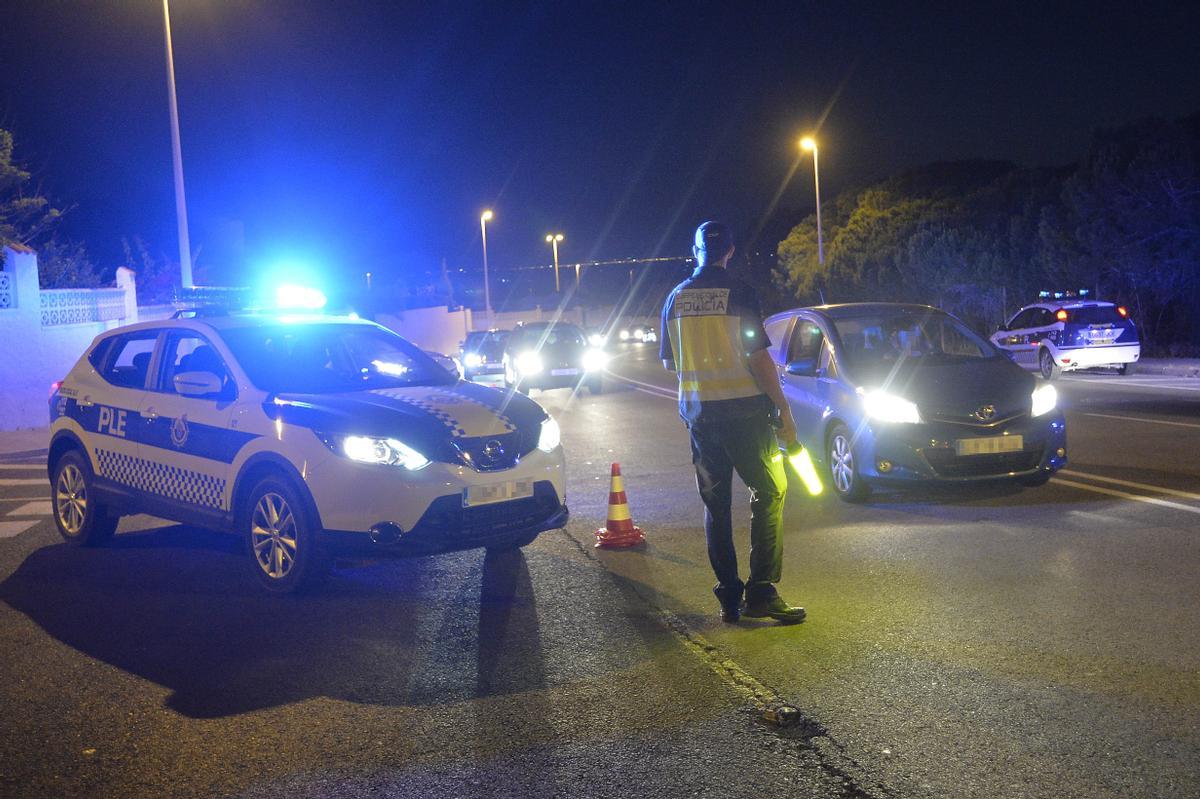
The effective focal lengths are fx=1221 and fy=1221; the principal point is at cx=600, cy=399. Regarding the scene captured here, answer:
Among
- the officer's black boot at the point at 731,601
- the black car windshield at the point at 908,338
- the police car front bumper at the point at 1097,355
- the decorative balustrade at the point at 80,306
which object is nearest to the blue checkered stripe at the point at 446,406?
Result: the officer's black boot at the point at 731,601

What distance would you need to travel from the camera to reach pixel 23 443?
1759 cm

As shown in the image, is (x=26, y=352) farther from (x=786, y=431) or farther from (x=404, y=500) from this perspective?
(x=786, y=431)

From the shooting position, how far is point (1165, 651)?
532 centimetres

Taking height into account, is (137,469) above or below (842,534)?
above

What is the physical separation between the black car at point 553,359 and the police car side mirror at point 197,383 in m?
17.8

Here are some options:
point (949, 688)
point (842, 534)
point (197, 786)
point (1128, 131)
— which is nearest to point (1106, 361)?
point (1128, 131)

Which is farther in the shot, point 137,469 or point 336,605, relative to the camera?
point 137,469

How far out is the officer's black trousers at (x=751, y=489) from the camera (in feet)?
20.2

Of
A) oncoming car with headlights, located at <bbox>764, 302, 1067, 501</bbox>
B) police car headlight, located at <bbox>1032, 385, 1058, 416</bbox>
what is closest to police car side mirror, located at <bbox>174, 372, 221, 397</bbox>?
oncoming car with headlights, located at <bbox>764, 302, 1067, 501</bbox>

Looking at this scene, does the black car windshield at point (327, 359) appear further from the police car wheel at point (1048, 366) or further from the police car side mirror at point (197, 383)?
the police car wheel at point (1048, 366)

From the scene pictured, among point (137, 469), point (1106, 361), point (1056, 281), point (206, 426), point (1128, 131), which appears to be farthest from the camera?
point (1056, 281)

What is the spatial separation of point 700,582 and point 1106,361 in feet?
62.9

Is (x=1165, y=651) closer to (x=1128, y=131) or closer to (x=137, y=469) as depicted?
(x=137, y=469)

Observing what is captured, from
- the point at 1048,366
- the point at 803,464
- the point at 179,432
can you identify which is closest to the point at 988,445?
the point at 803,464
